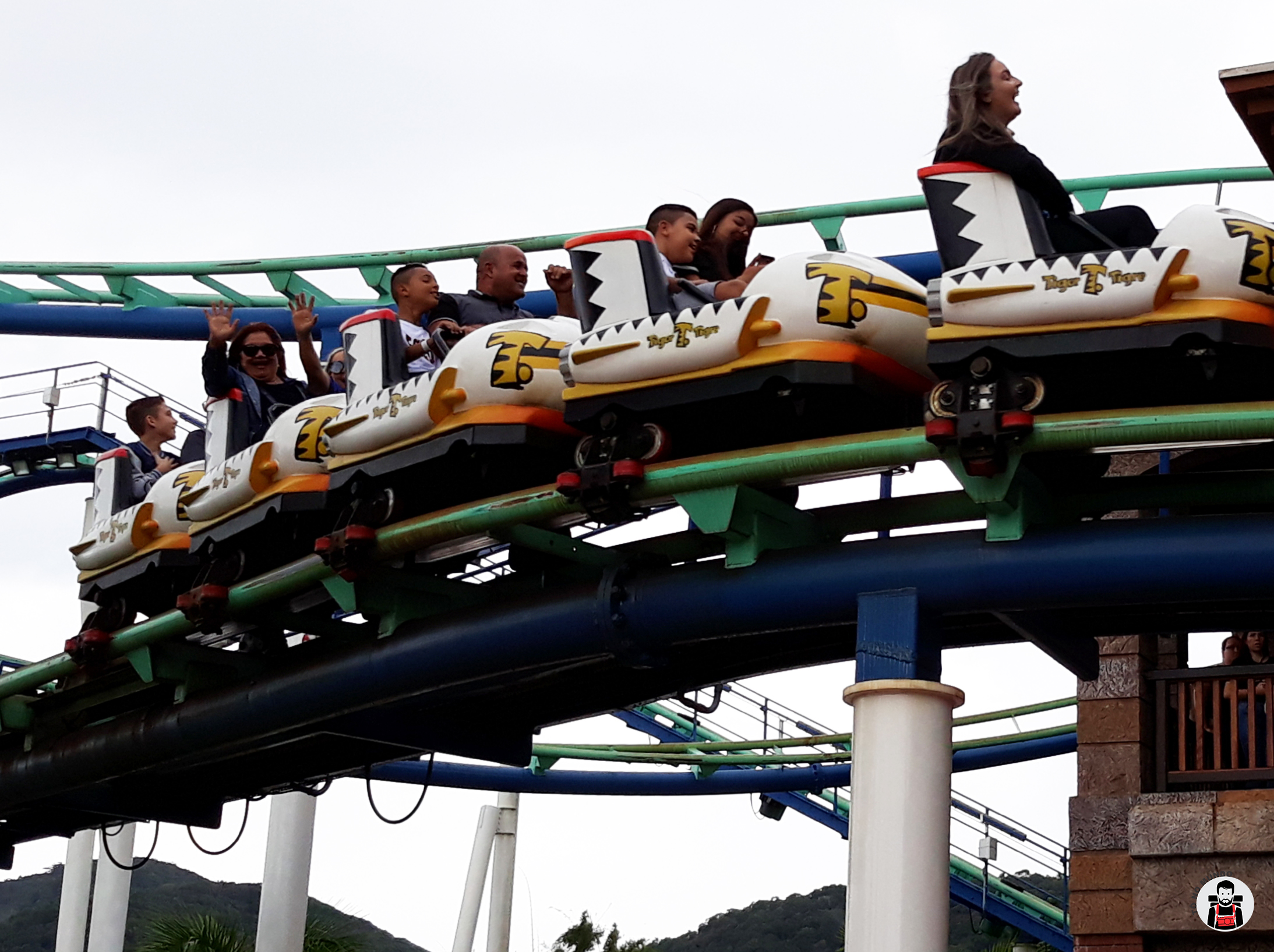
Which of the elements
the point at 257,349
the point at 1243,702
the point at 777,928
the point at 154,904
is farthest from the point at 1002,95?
the point at 154,904

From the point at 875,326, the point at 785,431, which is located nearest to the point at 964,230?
the point at 875,326

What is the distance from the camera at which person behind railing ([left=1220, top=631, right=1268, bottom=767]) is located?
29.1 feet

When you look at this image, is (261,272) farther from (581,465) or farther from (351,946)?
(581,465)

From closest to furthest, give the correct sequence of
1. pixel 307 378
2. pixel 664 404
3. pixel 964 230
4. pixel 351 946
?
1. pixel 964 230
2. pixel 664 404
3. pixel 307 378
4. pixel 351 946

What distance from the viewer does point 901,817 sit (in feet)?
17.5

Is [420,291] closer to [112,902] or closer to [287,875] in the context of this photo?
[287,875]

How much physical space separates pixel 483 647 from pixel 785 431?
1.32 meters

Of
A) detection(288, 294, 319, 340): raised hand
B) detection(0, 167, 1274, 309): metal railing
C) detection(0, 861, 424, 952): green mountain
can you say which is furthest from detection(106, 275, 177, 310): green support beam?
detection(0, 861, 424, 952): green mountain

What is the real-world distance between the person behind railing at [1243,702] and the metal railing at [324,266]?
338cm

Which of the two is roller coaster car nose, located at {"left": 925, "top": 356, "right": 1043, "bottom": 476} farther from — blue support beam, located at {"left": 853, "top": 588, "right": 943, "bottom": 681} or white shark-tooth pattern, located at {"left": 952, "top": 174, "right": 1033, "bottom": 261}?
blue support beam, located at {"left": 853, "top": 588, "right": 943, "bottom": 681}

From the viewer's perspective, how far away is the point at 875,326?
5.58 metres

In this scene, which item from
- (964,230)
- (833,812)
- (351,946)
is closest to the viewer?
(964,230)

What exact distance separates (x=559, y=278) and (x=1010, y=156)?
2.16m

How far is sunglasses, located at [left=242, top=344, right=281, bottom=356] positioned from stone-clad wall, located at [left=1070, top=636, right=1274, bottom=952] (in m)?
3.87
